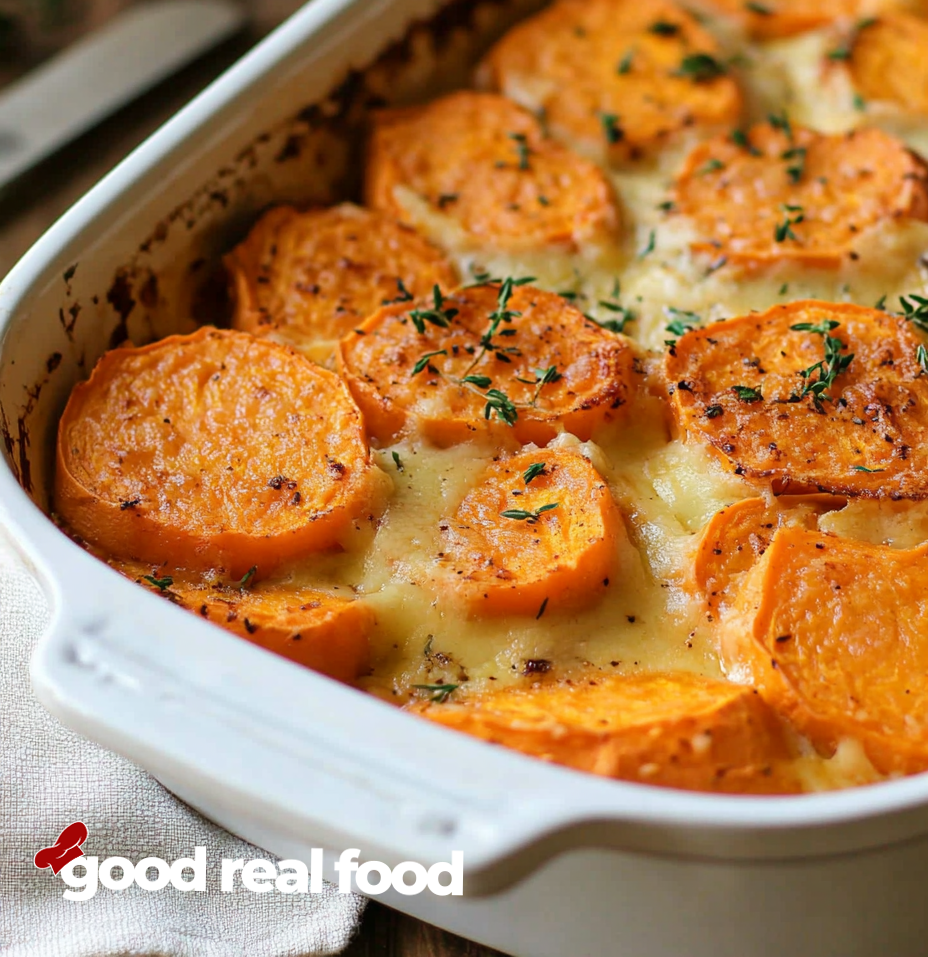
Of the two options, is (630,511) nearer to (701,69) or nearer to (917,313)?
(917,313)

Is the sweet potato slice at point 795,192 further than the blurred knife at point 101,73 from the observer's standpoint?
No

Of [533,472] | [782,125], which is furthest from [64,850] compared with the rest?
[782,125]

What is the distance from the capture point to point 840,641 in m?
1.68

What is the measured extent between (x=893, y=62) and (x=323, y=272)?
1.46 meters

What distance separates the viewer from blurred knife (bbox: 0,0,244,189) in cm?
307

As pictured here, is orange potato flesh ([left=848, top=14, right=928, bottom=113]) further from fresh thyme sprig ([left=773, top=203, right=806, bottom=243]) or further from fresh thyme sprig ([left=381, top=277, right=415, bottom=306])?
fresh thyme sprig ([left=381, top=277, right=415, bottom=306])

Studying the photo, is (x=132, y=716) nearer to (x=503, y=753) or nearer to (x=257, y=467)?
(x=503, y=753)

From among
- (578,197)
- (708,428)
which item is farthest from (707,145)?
(708,428)

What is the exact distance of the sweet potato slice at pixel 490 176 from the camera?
2383 millimetres

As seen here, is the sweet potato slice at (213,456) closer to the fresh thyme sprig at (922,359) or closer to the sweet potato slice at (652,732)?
the sweet potato slice at (652,732)

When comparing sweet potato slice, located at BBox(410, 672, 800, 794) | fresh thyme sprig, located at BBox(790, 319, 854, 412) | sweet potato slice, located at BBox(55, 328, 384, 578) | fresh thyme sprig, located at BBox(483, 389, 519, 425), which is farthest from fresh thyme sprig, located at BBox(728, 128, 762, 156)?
sweet potato slice, located at BBox(410, 672, 800, 794)

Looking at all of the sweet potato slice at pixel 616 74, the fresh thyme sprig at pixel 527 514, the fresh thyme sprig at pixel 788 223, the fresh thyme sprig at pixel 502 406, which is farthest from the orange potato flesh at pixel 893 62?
the fresh thyme sprig at pixel 527 514

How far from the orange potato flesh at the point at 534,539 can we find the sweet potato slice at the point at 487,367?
8 centimetres

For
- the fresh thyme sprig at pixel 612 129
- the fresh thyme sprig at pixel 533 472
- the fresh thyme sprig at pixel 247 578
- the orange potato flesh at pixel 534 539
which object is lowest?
the orange potato flesh at pixel 534 539
